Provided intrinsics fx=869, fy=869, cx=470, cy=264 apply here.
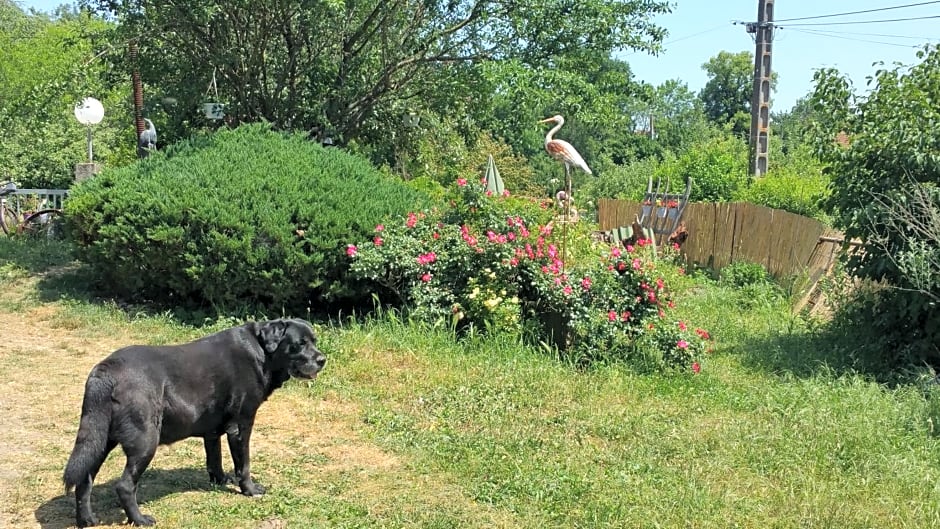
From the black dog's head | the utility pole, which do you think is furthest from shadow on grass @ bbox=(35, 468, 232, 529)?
the utility pole

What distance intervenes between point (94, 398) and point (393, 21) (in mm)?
8674

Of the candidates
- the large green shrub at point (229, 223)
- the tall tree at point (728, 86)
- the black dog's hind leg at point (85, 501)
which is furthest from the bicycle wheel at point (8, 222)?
the tall tree at point (728, 86)

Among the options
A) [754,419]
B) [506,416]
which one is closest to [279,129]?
[506,416]

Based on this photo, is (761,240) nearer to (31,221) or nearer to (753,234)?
(753,234)

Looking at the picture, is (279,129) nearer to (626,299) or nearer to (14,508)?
(626,299)

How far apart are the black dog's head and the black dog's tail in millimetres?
882

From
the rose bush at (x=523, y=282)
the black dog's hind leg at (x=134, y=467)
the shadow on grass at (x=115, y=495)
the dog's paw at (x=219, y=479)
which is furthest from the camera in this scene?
the rose bush at (x=523, y=282)

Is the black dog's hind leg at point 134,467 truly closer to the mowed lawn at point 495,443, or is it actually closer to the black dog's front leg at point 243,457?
the mowed lawn at point 495,443

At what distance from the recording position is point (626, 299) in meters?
8.21

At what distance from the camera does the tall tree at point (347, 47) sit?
11.1m

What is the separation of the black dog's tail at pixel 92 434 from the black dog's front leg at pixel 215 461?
2.35 feet

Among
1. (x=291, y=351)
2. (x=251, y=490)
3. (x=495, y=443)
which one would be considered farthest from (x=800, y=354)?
(x=251, y=490)

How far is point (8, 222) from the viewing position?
55.2ft

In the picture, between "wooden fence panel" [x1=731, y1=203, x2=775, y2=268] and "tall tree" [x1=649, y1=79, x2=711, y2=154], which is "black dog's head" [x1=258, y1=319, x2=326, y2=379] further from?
"tall tree" [x1=649, y1=79, x2=711, y2=154]
